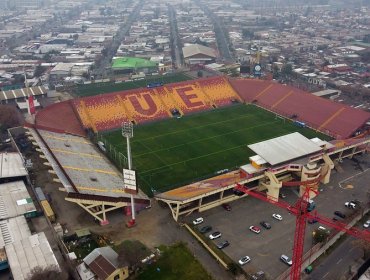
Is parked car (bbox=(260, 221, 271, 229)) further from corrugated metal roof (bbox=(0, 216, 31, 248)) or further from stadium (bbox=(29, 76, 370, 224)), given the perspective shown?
corrugated metal roof (bbox=(0, 216, 31, 248))

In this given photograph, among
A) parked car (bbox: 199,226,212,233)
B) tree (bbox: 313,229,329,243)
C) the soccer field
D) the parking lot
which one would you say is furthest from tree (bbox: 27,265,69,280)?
tree (bbox: 313,229,329,243)

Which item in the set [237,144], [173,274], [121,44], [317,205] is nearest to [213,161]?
[237,144]

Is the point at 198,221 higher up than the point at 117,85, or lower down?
higher up

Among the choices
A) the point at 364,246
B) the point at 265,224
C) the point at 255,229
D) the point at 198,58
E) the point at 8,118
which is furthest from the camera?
the point at 198,58

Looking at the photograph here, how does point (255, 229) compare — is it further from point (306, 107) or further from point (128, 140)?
point (306, 107)

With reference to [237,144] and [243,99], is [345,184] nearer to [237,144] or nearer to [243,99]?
[237,144]

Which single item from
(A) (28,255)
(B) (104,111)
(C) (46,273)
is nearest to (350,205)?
(C) (46,273)

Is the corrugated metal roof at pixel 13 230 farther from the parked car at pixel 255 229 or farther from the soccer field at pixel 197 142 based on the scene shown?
the parked car at pixel 255 229
